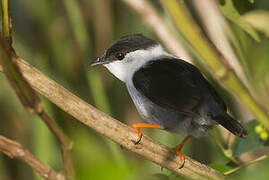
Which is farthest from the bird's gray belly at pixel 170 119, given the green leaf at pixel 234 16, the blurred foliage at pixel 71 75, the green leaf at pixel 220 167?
the green leaf at pixel 234 16

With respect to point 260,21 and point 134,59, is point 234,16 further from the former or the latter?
point 134,59

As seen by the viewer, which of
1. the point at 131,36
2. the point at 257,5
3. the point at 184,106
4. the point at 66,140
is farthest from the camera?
the point at 257,5

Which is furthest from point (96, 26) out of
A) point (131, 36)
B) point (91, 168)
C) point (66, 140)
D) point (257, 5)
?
point (91, 168)

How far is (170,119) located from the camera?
8.69 feet

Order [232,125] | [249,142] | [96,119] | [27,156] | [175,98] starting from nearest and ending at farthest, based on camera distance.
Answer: [27,156] < [96,119] < [249,142] < [232,125] < [175,98]

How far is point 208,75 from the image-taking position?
2.54 meters

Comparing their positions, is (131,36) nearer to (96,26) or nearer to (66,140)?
(96,26)

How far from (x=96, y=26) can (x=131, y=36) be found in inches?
37.2

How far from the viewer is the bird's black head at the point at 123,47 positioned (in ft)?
10.6

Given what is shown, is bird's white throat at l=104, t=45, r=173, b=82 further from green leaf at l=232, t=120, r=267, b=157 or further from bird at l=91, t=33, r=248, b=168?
green leaf at l=232, t=120, r=267, b=157

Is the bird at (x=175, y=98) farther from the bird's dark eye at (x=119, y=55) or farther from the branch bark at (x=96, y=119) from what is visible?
the branch bark at (x=96, y=119)

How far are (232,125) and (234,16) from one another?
0.76 metres

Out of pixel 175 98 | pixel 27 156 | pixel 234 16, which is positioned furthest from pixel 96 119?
pixel 175 98

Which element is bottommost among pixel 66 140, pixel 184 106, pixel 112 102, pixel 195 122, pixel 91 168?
pixel 112 102
